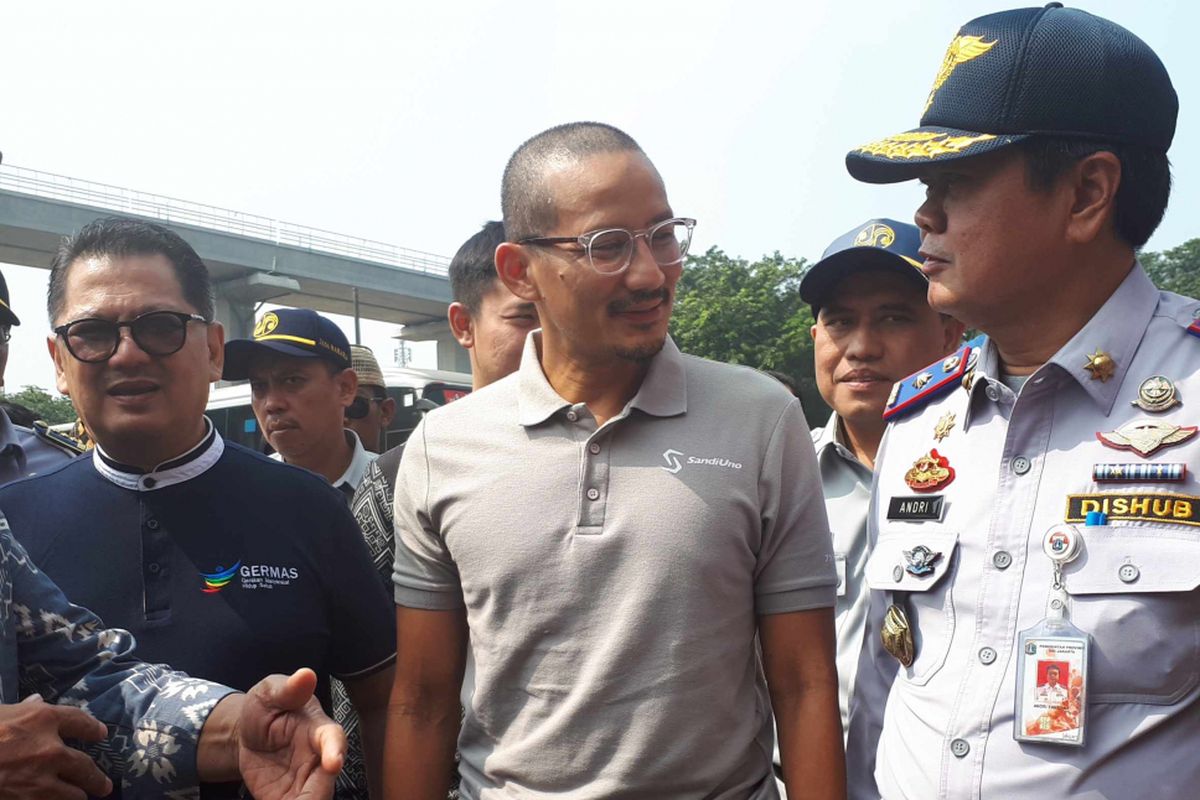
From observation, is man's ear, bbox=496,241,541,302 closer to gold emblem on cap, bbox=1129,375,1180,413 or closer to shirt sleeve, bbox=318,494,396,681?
shirt sleeve, bbox=318,494,396,681

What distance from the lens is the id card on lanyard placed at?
1.81 m

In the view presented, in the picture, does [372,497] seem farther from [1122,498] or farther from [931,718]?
[1122,498]

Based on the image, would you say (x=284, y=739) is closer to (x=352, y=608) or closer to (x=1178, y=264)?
(x=352, y=608)

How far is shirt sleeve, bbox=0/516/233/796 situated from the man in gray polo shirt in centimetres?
42

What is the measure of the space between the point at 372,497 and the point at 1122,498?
77.4 inches

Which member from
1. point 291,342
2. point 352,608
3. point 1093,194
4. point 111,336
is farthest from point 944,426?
point 291,342

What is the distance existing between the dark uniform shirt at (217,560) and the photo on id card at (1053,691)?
145 cm

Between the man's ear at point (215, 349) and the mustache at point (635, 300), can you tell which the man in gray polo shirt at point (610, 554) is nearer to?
the mustache at point (635, 300)

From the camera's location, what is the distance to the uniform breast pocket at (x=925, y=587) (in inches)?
81.7

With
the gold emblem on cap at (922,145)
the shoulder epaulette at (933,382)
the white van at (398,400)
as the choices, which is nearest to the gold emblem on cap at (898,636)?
the shoulder epaulette at (933,382)

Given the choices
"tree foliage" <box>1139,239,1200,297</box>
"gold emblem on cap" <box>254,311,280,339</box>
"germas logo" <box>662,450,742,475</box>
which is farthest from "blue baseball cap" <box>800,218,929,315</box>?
"tree foliage" <box>1139,239,1200,297</box>

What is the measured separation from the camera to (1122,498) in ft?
6.15

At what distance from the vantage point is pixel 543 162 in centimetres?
234

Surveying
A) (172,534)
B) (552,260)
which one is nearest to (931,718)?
(552,260)
